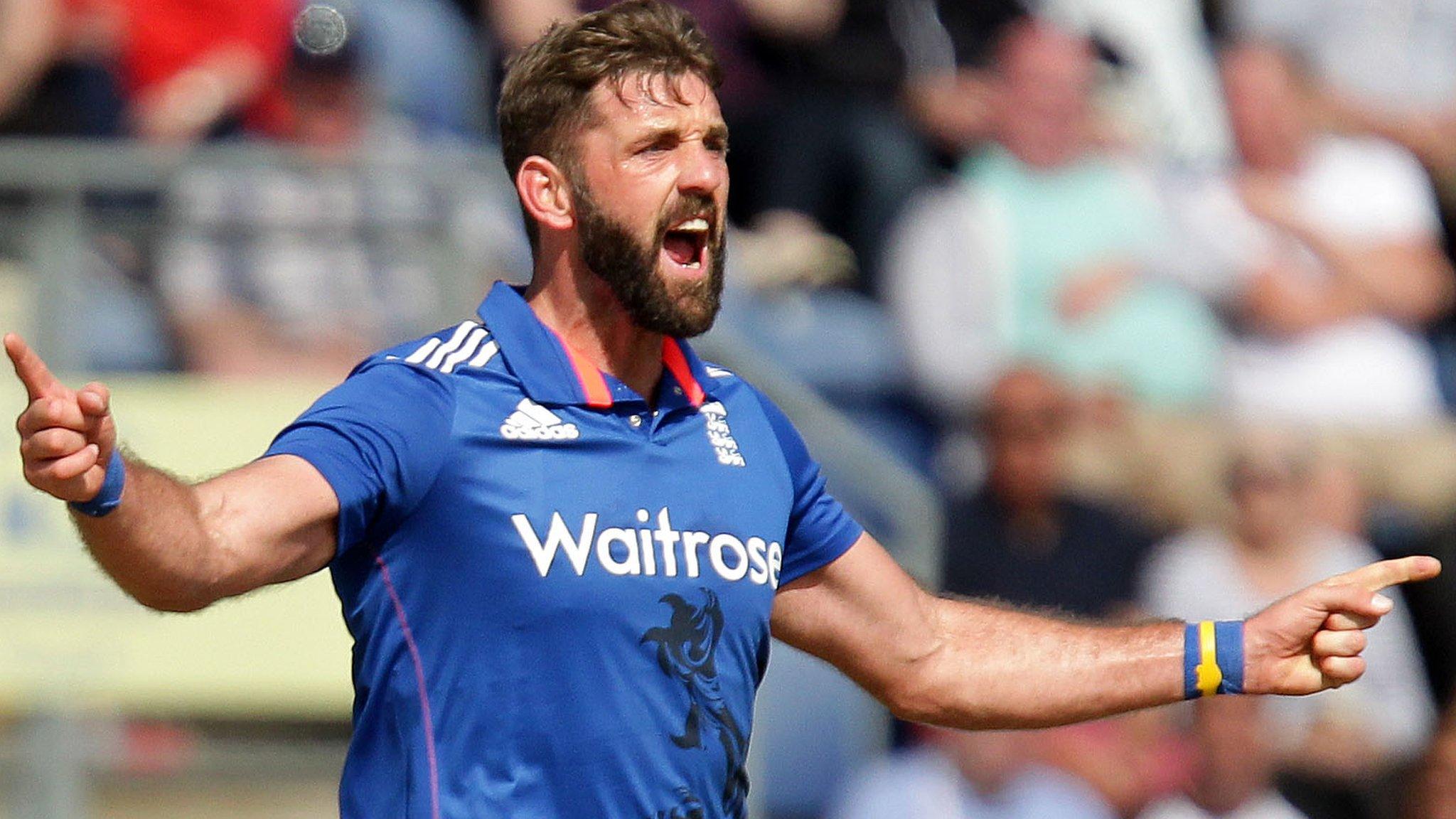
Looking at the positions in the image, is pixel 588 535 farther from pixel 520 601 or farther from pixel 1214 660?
pixel 1214 660

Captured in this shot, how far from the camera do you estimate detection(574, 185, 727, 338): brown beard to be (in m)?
3.64

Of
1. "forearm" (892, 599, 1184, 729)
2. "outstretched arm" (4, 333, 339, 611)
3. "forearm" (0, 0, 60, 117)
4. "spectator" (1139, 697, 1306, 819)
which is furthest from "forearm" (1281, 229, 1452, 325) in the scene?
"outstretched arm" (4, 333, 339, 611)

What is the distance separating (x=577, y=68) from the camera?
365 centimetres

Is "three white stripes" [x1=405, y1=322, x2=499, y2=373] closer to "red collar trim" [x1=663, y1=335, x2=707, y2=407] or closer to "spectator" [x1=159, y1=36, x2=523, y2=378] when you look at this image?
"red collar trim" [x1=663, y1=335, x2=707, y2=407]

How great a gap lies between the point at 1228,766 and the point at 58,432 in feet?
18.6

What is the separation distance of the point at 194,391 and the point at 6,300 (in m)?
0.70

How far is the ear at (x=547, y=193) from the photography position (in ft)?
12.2

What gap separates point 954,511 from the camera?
8266mm

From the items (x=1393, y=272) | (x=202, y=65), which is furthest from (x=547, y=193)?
(x=1393, y=272)

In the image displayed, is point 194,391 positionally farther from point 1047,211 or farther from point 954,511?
point 1047,211

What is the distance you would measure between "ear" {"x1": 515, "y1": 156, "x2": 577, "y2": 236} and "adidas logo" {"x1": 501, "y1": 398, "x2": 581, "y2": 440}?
14.6 inches

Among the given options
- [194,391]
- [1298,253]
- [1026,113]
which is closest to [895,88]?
[1026,113]

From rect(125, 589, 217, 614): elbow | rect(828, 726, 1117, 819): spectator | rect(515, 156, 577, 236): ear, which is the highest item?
rect(515, 156, 577, 236): ear

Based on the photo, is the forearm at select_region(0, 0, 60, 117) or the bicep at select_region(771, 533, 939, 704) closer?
the bicep at select_region(771, 533, 939, 704)
